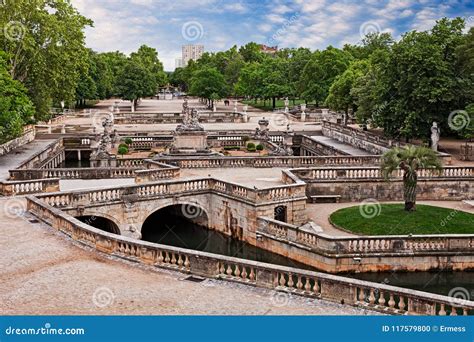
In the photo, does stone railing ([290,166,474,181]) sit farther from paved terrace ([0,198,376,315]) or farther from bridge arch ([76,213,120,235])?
paved terrace ([0,198,376,315])

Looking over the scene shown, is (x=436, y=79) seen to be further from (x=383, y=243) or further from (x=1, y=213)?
(x=1, y=213)

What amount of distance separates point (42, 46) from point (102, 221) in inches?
1247

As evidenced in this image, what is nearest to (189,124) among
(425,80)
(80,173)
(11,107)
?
(11,107)

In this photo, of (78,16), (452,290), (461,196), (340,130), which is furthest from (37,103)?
(452,290)

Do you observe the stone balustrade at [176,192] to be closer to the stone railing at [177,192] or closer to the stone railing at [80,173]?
the stone railing at [177,192]

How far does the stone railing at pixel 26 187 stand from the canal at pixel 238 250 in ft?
18.7

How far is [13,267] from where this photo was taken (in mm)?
17859

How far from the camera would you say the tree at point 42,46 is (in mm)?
53312

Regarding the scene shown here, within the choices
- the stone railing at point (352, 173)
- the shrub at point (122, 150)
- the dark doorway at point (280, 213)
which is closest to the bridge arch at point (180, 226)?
the dark doorway at point (280, 213)

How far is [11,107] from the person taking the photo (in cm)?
4472

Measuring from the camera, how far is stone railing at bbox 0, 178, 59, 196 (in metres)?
28.5

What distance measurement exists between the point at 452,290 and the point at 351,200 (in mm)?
10974

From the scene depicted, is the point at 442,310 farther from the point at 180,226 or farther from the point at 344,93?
the point at 344,93

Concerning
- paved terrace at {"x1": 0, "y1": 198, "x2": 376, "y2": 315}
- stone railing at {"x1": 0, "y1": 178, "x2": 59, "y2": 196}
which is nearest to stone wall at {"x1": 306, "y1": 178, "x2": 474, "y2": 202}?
stone railing at {"x1": 0, "y1": 178, "x2": 59, "y2": 196}
